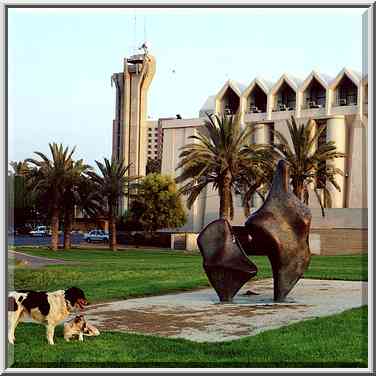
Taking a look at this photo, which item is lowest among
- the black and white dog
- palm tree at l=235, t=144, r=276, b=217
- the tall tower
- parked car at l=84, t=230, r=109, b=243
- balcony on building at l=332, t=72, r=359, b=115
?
parked car at l=84, t=230, r=109, b=243

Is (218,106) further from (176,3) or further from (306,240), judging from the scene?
(176,3)

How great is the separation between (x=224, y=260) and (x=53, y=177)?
74.8ft

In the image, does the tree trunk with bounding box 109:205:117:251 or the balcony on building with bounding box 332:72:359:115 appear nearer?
the tree trunk with bounding box 109:205:117:251

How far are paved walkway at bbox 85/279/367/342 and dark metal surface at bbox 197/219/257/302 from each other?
34 centimetres

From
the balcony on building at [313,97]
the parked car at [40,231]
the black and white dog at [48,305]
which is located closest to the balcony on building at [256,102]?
the balcony on building at [313,97]

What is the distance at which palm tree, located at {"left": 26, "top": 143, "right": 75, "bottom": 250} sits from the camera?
32875 mm

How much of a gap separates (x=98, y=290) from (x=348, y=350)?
8045 millimetres

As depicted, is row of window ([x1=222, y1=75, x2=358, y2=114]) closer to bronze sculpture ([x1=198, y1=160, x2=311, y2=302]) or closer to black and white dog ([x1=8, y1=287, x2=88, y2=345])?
bronze sculpture ([x1=198, y1=160, x2=311, y2=302])

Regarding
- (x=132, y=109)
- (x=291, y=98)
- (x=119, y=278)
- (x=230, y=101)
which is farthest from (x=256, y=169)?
(x=230, y=101)

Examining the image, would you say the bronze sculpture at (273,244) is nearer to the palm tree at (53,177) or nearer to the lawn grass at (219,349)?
the lawn grass at (219,349)

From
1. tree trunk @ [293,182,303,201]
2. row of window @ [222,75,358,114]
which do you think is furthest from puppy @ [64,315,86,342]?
row of window @ [222,75,358,114]

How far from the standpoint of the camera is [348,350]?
725cm

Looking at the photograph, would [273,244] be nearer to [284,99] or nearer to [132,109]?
[132,109]

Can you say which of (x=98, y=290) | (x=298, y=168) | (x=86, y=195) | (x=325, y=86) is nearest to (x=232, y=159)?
(x=298, y=168)
